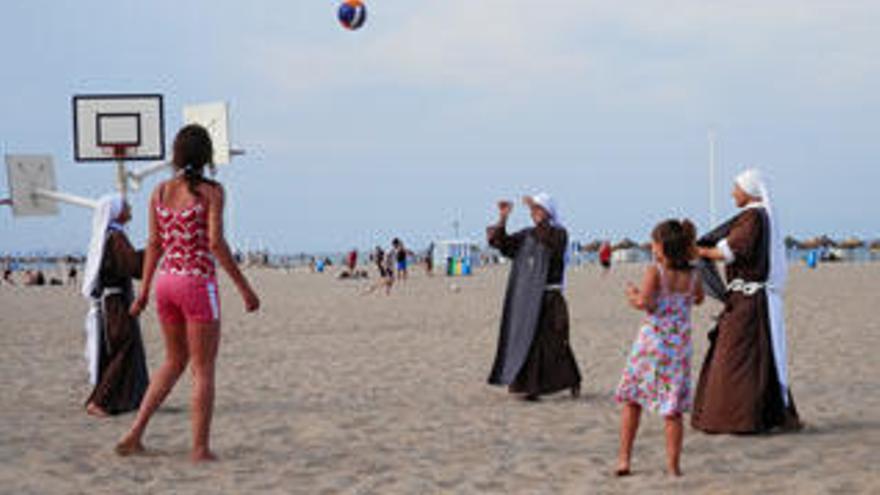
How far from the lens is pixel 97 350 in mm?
8648

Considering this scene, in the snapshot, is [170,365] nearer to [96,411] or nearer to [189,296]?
[189,296]

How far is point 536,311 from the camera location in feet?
31.1

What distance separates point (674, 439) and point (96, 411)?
4585 mm

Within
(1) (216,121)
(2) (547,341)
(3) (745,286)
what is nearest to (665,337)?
(3) (745,286)

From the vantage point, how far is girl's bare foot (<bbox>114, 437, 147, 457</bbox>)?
686 centimetres

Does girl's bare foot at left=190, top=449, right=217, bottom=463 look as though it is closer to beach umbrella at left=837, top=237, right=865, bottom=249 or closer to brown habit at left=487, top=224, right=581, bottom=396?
brown habit at left=487, top=224, right=581, bottom=396

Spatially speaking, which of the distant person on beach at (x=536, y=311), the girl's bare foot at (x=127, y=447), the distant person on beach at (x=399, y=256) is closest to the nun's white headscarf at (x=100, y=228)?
the girl's bare foot at (x=127, y=447)

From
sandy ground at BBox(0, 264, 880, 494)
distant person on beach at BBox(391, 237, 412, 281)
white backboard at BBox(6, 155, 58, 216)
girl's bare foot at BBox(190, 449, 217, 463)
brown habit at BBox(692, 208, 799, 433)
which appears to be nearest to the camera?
sandy ground at BBox(0, 264, 880, 494)

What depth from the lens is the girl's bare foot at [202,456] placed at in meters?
6.73

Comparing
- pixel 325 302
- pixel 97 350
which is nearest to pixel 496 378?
pixel 97 350

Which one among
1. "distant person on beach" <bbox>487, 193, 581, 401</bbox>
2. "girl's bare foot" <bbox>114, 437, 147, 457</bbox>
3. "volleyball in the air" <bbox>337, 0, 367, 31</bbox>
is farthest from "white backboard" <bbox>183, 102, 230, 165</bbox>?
"girl's bare foot" <bbox>114, 437, 147, 457</bbox>

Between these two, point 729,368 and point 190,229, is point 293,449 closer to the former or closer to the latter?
Result: point 190,229

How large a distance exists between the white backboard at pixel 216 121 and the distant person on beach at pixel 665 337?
12258 millimetres

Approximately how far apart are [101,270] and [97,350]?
0.60 m
